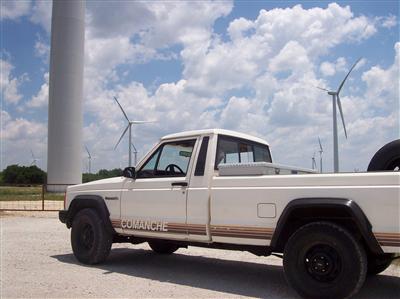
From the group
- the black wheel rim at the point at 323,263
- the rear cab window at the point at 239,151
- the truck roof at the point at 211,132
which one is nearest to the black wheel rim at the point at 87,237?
the truck roof at the point at 211,132

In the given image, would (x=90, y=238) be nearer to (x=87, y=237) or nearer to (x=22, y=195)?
(x=87, y=237)

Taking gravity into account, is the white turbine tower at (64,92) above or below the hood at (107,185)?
above

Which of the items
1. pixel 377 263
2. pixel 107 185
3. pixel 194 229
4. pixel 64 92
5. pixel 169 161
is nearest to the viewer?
pixel 377 263

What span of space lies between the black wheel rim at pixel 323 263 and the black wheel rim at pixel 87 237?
4.07 meters

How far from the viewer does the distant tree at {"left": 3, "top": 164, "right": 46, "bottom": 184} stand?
77.6 m

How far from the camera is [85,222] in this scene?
27.5 feet

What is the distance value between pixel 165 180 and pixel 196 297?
80.7 inches

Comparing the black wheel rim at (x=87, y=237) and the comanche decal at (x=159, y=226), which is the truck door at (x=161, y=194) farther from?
the black wheel rim at (x=87, y=237)

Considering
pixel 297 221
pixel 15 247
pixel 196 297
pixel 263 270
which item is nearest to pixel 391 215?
pixel 297 221

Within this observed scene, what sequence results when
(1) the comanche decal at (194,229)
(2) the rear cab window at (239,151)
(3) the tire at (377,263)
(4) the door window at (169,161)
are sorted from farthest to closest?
(4) the door window at (169,161)
(2) the rear cab window at (239,151)
(1) the comanche decal at (194,229)
(3) the tire at (377,263)

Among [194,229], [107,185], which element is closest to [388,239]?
[194,229]

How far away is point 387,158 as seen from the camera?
6301 mm

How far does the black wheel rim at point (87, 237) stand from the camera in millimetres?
8297

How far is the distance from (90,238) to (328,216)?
4360 millimetres
